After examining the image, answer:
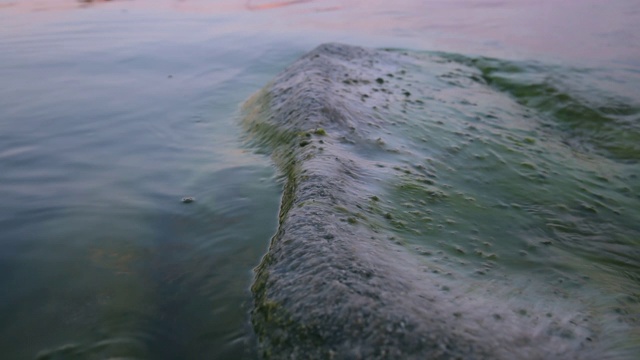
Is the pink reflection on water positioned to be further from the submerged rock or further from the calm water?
the submerged rock

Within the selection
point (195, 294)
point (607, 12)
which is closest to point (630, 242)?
point (195, 294)

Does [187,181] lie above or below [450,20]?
below

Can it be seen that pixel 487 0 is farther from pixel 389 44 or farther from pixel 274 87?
pixel 274 87

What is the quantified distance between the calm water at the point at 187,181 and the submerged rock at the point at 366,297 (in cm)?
20

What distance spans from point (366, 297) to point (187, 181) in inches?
78.2

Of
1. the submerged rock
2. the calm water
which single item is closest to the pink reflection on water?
the calm water

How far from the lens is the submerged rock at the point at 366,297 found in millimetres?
1691

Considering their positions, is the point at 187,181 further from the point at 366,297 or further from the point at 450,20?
the point at 450,20

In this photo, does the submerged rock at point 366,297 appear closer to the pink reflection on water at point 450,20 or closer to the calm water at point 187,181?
the calm water at point 187,181

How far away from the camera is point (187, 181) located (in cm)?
344

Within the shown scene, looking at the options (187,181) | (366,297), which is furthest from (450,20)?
(366,297)

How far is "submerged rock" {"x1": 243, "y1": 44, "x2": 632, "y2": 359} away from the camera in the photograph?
169 centimetres

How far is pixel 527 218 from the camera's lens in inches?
115

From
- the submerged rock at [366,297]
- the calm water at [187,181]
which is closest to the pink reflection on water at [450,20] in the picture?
the calm water at [187,181]
